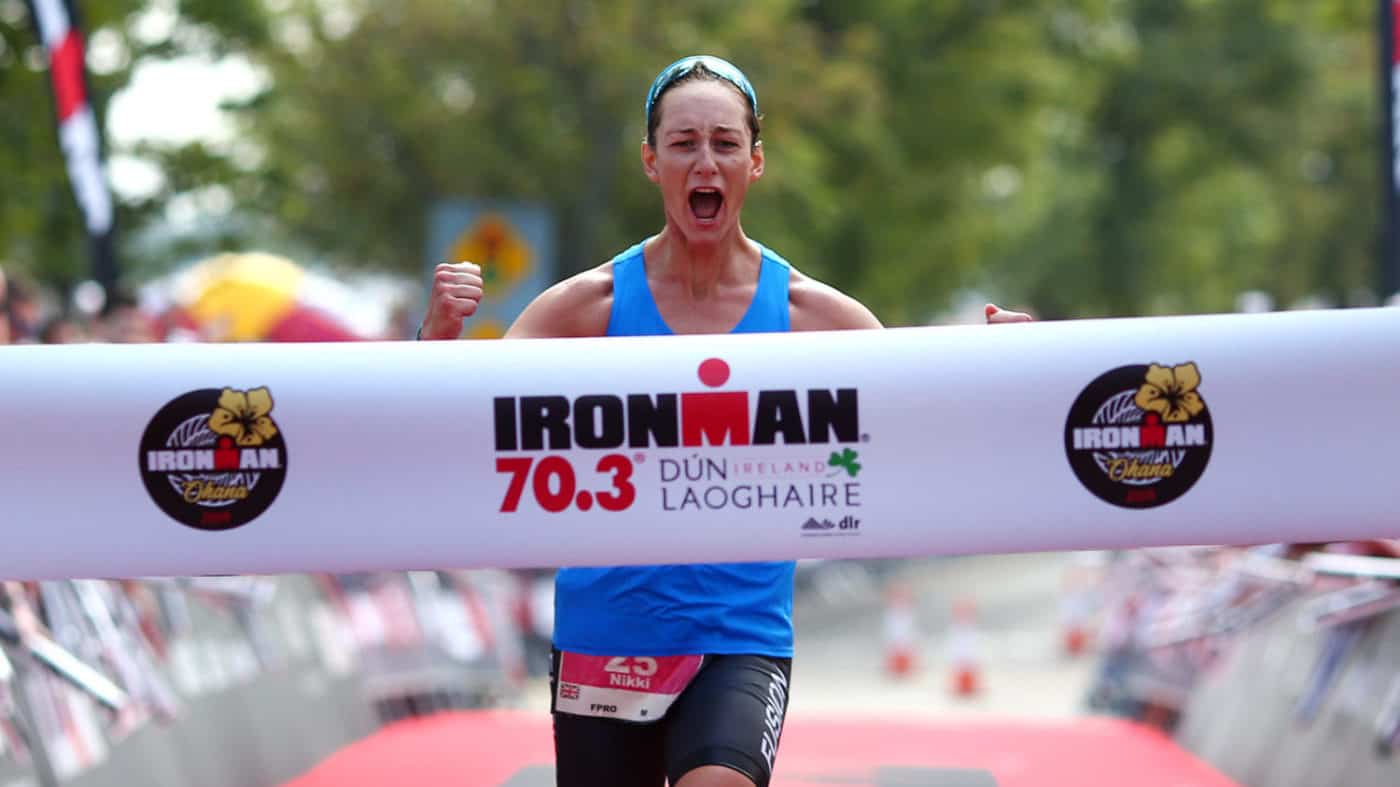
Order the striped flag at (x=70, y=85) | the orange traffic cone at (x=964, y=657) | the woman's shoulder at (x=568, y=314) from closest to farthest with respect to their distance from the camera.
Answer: the woman's shoulder at (x=568, y=314)
the striped flag at (x=70, y=85)
the orange traffic cone at (x=964, y=657)

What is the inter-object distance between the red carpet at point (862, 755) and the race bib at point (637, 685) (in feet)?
6.71

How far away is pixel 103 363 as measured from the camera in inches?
167

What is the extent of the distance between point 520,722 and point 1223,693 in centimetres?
320

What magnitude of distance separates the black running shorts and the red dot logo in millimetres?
550

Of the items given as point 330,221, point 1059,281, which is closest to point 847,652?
point 330,221

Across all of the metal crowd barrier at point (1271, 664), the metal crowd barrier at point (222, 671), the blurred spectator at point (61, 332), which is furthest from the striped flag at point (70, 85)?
the metal crowd barrier at point (1271, 664)

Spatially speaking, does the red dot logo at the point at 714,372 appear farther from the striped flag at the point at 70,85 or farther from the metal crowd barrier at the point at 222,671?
the striped flag at the point at 70,85

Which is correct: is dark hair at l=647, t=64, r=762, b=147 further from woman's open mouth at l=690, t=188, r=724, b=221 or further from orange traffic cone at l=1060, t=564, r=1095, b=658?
orange traffic cone at l=1060, t=564, r=1095, b=658

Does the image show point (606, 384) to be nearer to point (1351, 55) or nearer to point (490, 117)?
point (490, 117)

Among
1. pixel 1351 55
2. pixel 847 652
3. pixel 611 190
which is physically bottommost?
pixel 847 652

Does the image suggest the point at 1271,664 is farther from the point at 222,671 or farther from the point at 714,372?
the point at 714,372

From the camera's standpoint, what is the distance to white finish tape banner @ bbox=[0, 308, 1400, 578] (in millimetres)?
4246

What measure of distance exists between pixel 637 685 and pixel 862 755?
157 inches

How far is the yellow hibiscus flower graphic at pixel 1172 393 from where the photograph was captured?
433 centimetres
